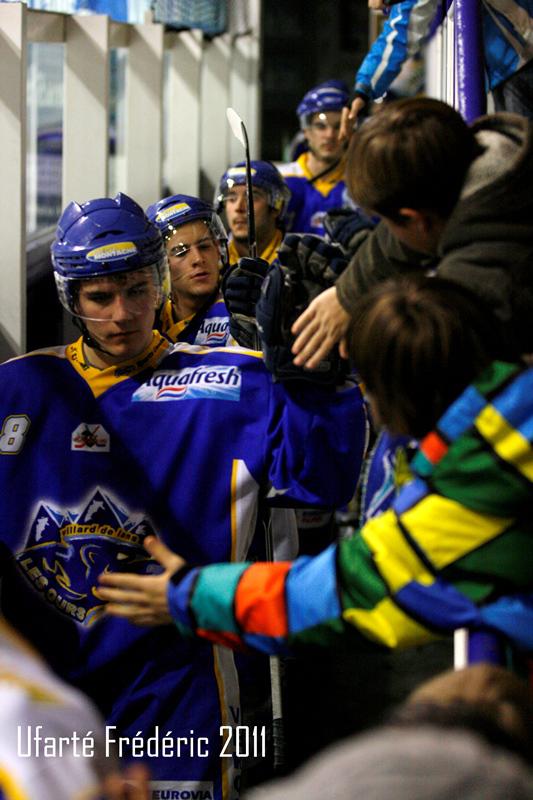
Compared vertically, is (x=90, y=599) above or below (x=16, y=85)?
below

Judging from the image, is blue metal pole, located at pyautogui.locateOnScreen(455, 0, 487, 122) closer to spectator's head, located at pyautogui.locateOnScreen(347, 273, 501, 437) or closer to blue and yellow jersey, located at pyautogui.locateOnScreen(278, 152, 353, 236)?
spectator's head, located at pyautogui.locateOnScreen(347, 273, 501, 437)

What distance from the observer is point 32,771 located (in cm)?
133

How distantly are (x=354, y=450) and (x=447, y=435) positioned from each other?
1.10 meters

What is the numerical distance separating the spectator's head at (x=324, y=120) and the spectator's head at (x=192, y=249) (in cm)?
305

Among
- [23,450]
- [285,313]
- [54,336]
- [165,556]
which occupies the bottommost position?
[54,336]

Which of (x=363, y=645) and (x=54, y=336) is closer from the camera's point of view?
(x=363, y=645)

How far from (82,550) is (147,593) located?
35.7 inches

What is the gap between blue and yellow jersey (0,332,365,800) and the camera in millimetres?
2818

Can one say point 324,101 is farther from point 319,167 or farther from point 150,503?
point 150,503

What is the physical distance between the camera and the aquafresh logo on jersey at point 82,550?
282cm

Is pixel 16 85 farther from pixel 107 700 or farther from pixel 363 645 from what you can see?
pixel 363 645

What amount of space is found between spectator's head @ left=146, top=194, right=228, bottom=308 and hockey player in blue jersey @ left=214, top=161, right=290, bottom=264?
2.45ft

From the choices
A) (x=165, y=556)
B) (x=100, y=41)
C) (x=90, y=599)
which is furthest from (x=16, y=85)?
(x=165, y=556)

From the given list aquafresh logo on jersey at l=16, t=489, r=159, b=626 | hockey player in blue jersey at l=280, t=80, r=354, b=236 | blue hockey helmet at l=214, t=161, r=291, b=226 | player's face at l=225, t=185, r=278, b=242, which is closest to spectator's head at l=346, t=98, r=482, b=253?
aquafresh logo on jersey at l=16, t=489, r=159, b=626
